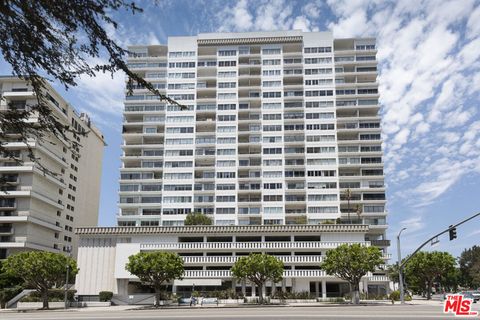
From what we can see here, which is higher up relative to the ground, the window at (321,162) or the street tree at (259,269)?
the window at (321,162)

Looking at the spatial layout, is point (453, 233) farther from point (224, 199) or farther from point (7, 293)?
point (224, 199)

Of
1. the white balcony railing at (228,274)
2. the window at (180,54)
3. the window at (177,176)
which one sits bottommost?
the white balcony railing at (228,274)

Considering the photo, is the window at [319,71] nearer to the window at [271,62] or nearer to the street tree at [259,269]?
the window at [271,62]

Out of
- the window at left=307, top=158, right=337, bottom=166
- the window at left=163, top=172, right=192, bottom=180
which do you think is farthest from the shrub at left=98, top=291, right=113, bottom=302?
the window at left=307, top=158, right=337, bottom=166

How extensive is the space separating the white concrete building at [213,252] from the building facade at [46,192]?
385 inches

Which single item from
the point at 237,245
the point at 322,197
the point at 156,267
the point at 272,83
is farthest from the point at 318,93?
the point at 156,267

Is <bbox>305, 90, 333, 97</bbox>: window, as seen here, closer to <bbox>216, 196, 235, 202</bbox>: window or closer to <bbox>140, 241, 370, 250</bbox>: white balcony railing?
<bbox>216, 196, 235, 202</bbox>: window

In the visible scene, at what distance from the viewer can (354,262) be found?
5488cm

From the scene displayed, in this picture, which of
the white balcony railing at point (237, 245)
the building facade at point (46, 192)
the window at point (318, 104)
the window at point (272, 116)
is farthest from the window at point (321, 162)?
the building facade at point (46, 192)

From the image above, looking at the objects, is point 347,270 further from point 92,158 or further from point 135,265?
point 92,158

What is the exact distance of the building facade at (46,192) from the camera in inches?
3305

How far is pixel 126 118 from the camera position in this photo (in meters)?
118

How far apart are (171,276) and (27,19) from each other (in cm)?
5067

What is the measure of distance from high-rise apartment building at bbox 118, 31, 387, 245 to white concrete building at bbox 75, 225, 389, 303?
112ft
